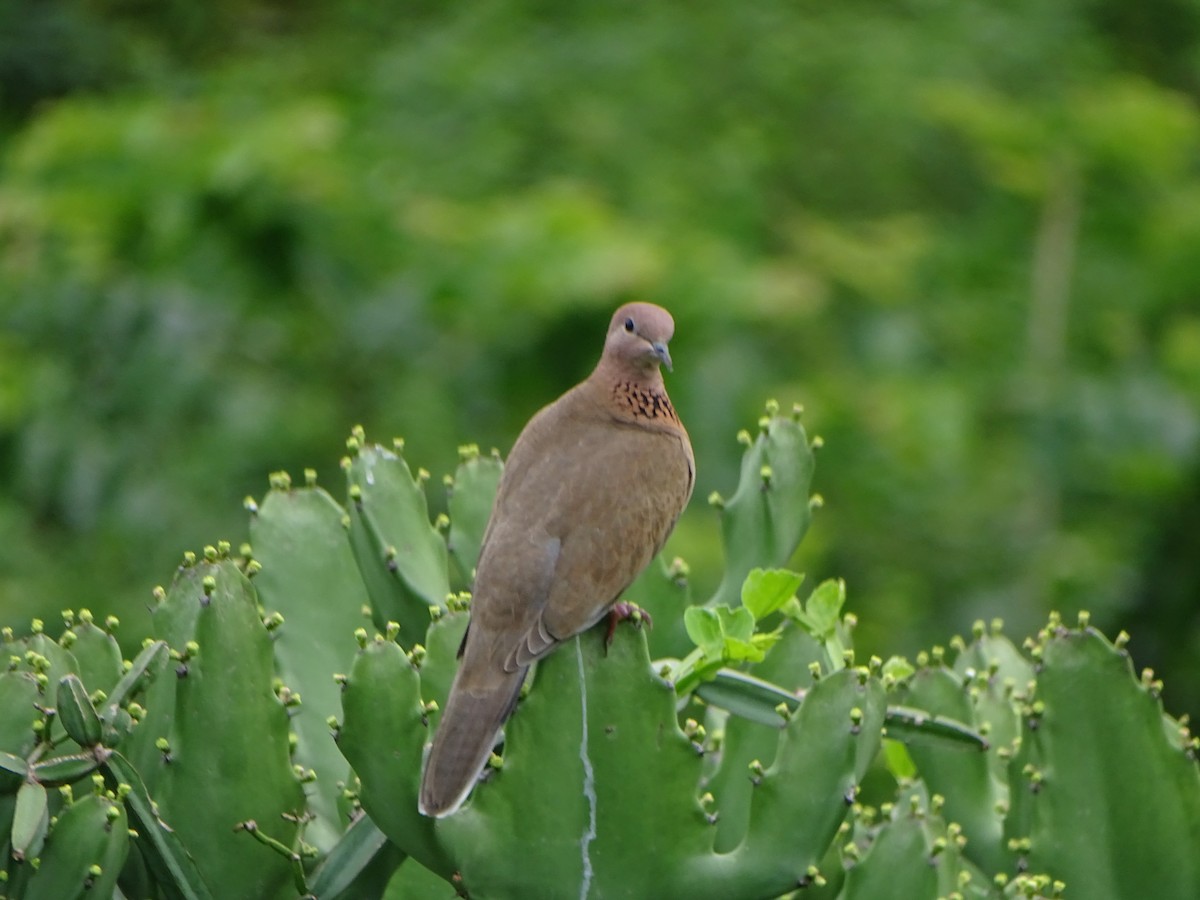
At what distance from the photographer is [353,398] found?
21.9 feet

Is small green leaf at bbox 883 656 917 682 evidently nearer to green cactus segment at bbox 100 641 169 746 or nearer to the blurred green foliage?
green cactus segment at bbox 100 641 169 746

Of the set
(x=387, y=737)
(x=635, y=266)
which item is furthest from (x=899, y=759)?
(x=635, y=266)

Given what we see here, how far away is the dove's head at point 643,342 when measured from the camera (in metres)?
3.05

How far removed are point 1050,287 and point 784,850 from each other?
6.13 metres

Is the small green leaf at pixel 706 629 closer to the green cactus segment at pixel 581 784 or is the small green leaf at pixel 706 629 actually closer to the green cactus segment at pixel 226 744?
the green cactus segment at pixel 581 784

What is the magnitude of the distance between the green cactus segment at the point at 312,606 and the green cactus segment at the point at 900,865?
0.89 meters

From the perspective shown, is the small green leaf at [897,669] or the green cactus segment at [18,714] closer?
the green cactus segment at [18,714]

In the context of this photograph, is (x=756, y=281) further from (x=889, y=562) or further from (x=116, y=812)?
(x=116, y=812)

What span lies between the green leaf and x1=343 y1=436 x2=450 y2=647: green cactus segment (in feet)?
1.88

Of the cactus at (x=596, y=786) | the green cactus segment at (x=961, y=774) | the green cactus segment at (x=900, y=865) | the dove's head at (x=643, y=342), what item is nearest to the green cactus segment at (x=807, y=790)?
the cactus at (x=596, y=786)

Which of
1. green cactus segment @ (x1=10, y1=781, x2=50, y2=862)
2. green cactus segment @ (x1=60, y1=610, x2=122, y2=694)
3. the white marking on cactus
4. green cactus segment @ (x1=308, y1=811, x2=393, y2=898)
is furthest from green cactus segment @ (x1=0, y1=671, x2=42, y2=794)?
the white marking on cactus

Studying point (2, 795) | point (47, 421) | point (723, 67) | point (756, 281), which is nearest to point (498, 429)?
point (756, 281)

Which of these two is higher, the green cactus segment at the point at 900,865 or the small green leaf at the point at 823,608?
the small green leaf at the point at 823,608

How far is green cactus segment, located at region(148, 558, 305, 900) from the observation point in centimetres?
245
